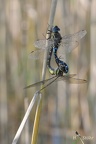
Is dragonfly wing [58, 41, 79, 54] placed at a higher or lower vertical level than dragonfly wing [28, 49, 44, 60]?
higher

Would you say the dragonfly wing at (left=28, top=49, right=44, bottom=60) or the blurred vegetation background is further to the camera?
the blurred vegetation background

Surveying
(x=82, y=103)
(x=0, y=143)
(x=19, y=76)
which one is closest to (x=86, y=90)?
(x=82, y=103)

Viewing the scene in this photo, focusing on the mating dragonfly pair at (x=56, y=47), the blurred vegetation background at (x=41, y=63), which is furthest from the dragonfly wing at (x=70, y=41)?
the blurred vegetation background at (x=41, y=63)

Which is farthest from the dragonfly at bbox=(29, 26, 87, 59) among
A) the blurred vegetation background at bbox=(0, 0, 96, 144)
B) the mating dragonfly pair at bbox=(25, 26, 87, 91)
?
the blurred vegetation background at bbox=(0, 0, 96, 144)

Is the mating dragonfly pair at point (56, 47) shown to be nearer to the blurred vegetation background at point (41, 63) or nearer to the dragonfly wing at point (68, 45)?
the dragonfly wing at point (68, 45)

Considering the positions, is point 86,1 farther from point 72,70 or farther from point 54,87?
point 54,87

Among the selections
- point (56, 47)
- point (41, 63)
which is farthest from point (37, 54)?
point (41, 63)

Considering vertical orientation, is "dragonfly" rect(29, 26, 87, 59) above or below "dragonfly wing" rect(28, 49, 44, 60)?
above

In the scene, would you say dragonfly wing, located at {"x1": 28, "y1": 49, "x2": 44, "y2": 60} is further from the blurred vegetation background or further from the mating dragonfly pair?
the blurred vegetation background

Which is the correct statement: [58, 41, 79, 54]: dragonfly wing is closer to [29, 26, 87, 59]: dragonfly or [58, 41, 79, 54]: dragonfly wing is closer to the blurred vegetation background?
[29, 26, 87, 59]: dragonfly
